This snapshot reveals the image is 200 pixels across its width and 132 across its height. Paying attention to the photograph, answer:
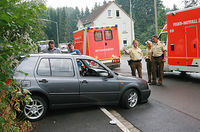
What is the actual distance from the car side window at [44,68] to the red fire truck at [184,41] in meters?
6.87

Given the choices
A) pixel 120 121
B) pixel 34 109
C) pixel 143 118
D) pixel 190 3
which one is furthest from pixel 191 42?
pixel 190 3

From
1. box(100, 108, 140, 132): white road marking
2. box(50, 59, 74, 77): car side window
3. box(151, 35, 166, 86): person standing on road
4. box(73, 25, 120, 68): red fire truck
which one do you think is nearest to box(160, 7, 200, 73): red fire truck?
box(151, 35, 166, 86): person standing on road

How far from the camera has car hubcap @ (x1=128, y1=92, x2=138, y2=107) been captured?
6.27m

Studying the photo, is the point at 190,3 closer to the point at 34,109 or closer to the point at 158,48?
the point at 158,48

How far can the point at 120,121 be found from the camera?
5211 millimetres

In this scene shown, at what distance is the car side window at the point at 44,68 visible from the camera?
538cm

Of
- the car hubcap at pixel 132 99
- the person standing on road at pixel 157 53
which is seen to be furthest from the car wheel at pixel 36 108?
the person standing on road at pixel 157 53

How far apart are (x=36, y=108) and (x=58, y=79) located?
2.68 feet

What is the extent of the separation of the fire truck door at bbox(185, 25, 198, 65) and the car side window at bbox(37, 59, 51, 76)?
22.7 feet

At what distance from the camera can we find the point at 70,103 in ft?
18.3

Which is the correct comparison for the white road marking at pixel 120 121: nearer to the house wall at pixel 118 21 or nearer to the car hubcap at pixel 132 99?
the car hubcap at pixel 132 99

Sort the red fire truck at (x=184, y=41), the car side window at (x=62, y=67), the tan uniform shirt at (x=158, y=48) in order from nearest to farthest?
the car side window at (x=62, y=67) < the tan uniform shirt at (x=158, y=48) < the red fire truck at (x=184, y=41)

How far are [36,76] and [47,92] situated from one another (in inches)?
17.4

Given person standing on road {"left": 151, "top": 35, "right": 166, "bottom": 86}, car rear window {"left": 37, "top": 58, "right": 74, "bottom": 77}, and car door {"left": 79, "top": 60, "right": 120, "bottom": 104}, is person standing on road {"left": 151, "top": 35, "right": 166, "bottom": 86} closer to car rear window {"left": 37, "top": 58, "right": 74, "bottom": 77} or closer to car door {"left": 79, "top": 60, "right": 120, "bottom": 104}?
car door {"left": 79, "top": 60, "right": 120, "bottom": 104}
